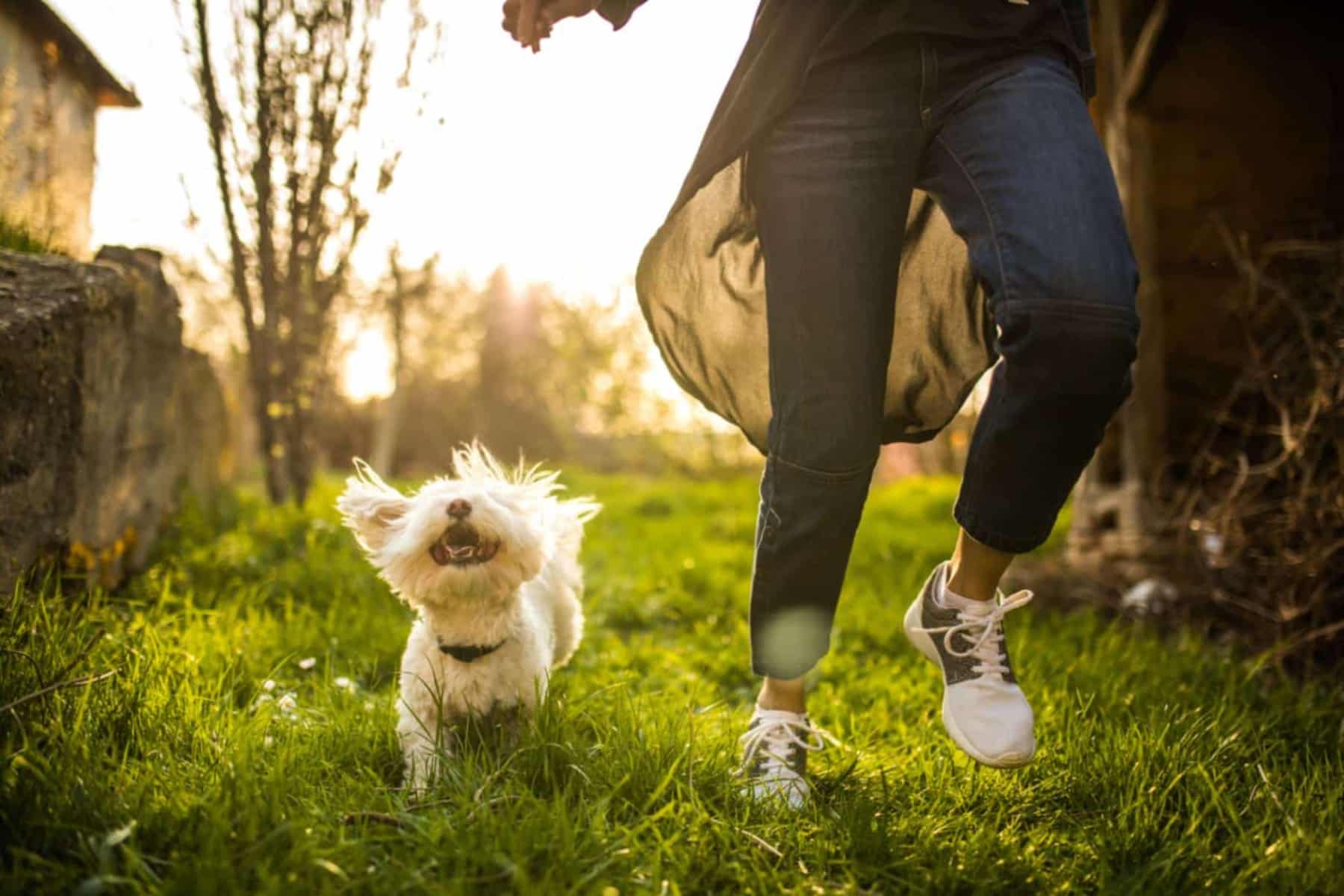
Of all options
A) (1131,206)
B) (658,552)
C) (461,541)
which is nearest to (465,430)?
(658,552)

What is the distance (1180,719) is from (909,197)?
139 cm

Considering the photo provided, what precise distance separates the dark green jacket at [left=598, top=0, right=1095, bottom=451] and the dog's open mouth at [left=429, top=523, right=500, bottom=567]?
658 millimetres

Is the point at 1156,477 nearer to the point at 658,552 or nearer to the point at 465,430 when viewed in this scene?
the point at 658,552

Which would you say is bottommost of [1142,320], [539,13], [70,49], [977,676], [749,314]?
[977,676]

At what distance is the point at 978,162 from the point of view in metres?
1.83

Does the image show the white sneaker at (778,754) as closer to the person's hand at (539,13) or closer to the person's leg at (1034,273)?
the person's leg at (1034,273)

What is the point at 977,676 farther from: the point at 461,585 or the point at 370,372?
the point at 370,372

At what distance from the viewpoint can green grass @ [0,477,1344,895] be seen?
1.51 metres

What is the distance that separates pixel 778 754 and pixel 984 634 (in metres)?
0.50

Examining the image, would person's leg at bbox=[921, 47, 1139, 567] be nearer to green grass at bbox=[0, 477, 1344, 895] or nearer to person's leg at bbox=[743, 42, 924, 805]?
person's leg at bbox=[743, 42, 924, 805]

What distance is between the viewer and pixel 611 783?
185 centimetres

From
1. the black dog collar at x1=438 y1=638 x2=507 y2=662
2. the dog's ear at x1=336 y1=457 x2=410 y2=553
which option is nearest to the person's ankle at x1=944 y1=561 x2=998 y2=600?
the black dog collar at x1=438 y1=638 x2=507 y2=662

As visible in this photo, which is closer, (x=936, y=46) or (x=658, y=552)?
(x=936, y=46)

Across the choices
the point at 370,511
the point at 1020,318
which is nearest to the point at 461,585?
the point at 370,511
